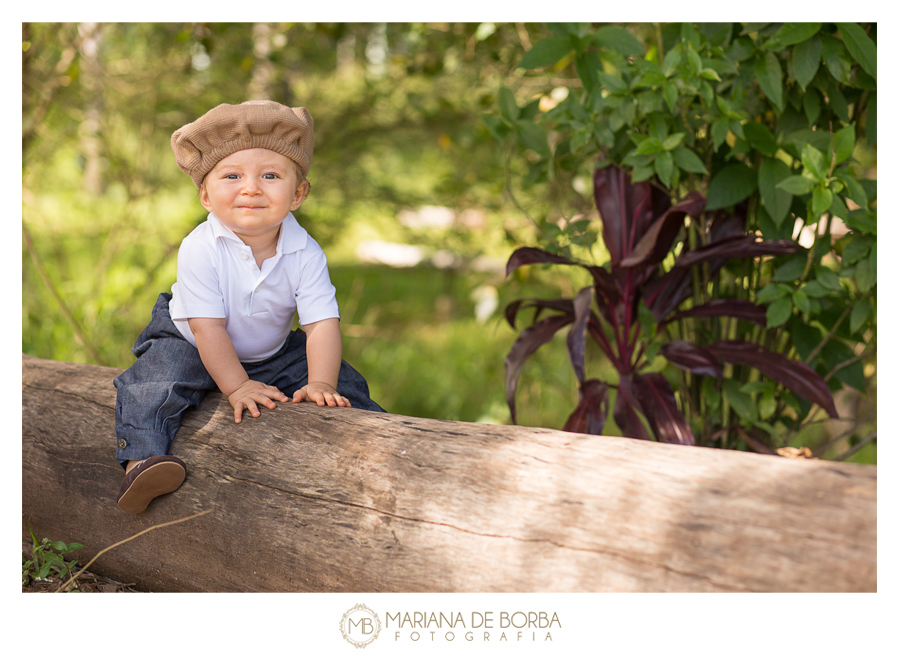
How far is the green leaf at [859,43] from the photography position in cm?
181

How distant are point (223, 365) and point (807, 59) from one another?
1874 mm

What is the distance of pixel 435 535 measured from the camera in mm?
1286

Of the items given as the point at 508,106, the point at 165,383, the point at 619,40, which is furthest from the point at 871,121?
the point at 165,383

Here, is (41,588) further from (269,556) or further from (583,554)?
(583,554)

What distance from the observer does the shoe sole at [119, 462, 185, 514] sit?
148cm

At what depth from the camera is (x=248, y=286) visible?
5.52 feet

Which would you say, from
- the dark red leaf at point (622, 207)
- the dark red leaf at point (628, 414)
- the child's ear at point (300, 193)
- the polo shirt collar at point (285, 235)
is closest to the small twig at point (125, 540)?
the polo shirt collar at point (285, 235)

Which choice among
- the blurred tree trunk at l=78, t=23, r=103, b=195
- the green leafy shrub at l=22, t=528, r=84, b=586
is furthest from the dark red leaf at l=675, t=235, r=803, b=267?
the blurred tree trunk at l=78, t=23, r=103, b=195

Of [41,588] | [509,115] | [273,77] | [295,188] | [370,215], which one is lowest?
[41,588]

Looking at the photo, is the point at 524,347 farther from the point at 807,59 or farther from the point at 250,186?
the point at 807,59

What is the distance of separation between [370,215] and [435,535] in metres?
4.06

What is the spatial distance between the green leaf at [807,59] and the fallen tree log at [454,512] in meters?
1.33
